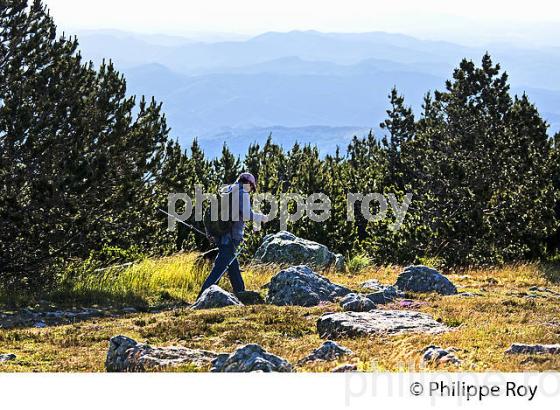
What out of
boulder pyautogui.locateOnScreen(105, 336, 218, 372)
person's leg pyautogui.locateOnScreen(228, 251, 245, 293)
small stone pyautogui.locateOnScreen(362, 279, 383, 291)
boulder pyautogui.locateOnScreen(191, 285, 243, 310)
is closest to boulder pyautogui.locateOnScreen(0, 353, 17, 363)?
boulder pyautogui.locateOnScreen(105, 336, 218, 372)

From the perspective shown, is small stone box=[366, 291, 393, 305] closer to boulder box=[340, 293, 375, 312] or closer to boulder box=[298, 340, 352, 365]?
boulder box=[340, 293, 375, 312]

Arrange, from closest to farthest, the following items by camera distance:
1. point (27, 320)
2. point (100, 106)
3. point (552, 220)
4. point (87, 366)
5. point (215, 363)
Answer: point (215, 363) < point (87, 366) < point (27, 320) < point (100, 106) < point (552, 220)

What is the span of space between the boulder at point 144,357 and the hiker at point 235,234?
17.3 feet

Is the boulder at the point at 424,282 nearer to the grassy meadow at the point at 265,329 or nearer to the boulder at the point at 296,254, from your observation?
the grassy meadow at the point at 265,329

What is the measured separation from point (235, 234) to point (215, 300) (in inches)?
64.7

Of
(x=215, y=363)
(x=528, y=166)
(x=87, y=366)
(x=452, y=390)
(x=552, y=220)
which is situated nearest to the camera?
(x=452, y=390)

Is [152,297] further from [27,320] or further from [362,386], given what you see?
[362,386]

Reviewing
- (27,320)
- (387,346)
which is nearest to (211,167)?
(27,320)

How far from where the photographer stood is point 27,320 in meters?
12.9

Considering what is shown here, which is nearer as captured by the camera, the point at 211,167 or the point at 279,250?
the point at 279,250

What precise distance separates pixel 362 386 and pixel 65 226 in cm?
1075

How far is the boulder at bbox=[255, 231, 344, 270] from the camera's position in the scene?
19.3 metres

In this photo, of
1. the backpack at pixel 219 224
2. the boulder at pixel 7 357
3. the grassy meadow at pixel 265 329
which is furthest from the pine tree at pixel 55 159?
the boulder at pixel 7 357

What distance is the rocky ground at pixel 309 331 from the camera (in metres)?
8.70
